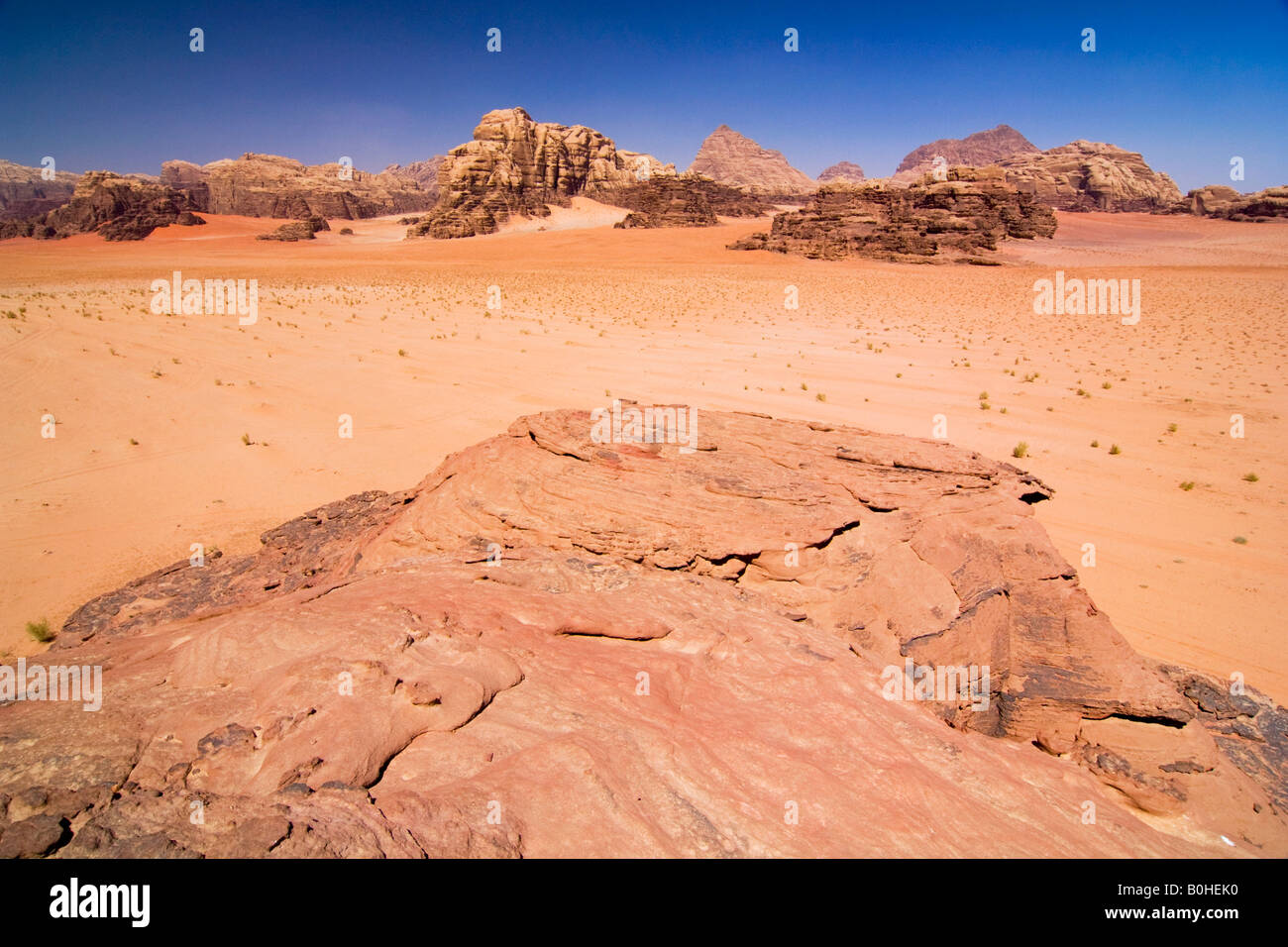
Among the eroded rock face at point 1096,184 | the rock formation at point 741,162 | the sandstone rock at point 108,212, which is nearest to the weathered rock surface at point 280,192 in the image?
the sandstone rock at point 108,212

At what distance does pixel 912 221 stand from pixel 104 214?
301ft

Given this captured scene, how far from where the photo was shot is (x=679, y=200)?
85000 mm

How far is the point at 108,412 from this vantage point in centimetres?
1266

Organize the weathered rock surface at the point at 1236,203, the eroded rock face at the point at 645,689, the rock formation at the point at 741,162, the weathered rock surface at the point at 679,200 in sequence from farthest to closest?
the rock formation at the point at 741,162 → the weathered rock surface at the point at 679,200 → the weathered rock surface at the point at 1236,203 → the eroded rock face at the point at 645,689

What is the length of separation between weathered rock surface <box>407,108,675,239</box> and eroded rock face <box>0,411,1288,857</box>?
78.5 meters

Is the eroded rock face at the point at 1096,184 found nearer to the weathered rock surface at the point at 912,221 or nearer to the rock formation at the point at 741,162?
the weathered rock surface at the point at 912,221

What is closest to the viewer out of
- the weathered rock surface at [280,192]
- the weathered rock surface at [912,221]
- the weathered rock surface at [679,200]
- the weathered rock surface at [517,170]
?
the weathered rock surface at [912,221]

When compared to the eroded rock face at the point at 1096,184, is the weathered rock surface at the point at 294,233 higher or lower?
lower

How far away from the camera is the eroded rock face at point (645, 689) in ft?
9.15

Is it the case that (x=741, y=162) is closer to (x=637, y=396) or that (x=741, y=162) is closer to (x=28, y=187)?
(x=28, y=187)

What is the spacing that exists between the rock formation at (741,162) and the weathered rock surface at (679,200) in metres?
61.9

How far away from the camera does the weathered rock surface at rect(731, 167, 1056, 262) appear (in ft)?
161

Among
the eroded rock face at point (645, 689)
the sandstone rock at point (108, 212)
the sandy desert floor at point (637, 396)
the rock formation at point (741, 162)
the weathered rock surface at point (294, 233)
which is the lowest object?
the eroded rock face at point (645, 689)
